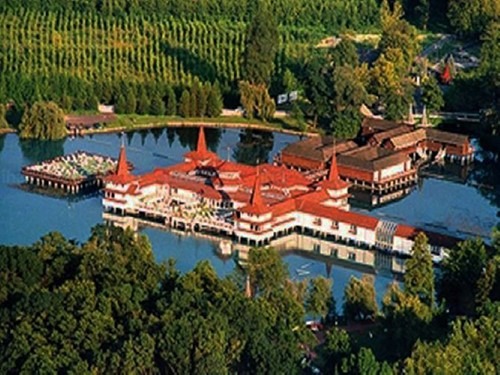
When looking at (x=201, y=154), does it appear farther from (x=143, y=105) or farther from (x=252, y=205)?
(x=143, y=105)

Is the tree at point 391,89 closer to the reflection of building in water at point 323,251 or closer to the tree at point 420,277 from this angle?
the reflection of building in water at point 323,251

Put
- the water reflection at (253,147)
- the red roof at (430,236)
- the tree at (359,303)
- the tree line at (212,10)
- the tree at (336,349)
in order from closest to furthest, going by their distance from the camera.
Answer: the tree at (336,349)
the tree at (359,303)
the red roof at (430,236)
the water reflection at (253,147)
the tree line at (212,10)

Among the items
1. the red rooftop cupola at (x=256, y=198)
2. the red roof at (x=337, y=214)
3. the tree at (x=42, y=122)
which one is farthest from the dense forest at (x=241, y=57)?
the red rooftop cupola at (x=256, y=198)

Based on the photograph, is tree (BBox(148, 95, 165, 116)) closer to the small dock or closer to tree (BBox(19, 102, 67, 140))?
tree (BBox(19, 102, 67, 140))

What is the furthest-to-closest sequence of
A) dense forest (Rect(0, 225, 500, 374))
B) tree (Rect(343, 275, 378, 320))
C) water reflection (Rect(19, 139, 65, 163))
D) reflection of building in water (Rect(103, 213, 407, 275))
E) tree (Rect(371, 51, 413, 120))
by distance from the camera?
tree (Rect(371, 51, 413, 120)) < water reflection (Rect(19, 139, 65, 163)) < reflection of building in water (Rect(103, 213, 407, 275)) < tree (Rect(343, 275, 378, 320)) < dense forest (Rect(0, 225, 500, 374))

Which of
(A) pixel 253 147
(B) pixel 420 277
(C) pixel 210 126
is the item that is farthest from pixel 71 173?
(B) pixel 420 277

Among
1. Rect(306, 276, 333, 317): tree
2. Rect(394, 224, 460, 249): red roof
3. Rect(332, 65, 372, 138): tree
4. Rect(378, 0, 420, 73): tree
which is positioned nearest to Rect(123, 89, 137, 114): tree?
Rect(332, 65, 372, 138): tree
